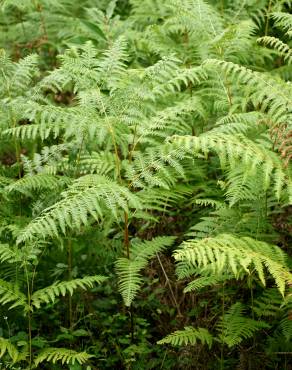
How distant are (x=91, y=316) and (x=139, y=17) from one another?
3.74 m

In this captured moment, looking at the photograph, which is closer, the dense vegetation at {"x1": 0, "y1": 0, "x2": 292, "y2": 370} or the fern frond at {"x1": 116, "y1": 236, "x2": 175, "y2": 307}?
the dense vegetation at {"x1": 0, "y1": 0, "x2": 292, "y2": 370}

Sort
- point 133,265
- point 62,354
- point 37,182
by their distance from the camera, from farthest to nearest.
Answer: point 37,182 → point 133,265 → point 62,354

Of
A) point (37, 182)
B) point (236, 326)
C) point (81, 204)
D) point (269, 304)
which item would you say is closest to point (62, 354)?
point (81, 204)

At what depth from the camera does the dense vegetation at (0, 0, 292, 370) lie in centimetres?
304

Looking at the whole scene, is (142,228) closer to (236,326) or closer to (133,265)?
(133,265)

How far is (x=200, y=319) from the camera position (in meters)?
A: 3.56

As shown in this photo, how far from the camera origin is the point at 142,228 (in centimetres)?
388

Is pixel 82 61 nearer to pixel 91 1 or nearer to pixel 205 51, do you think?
pixel 205 51

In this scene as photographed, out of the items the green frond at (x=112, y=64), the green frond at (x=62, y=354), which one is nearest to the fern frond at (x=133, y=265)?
the green frond at (x=62, y=354)

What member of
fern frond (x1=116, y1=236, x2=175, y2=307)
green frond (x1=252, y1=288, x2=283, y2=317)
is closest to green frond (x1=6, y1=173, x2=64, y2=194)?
fern frond (x1=116, y1=236, x2=175, y2=307)

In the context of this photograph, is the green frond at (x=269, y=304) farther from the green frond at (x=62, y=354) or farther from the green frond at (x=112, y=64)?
the green frond at (x=112, y=64)

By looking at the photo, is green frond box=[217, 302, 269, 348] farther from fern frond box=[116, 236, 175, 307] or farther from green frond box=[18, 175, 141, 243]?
green frond box=[18, 175, 141, 243]

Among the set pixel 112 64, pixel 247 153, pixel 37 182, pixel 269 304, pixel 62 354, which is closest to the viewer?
pixel 247 153

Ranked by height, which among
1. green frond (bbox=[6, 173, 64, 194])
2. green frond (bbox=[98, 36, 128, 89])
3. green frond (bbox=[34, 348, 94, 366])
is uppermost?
green frond (bbox=[98, 36, 128, 89])
